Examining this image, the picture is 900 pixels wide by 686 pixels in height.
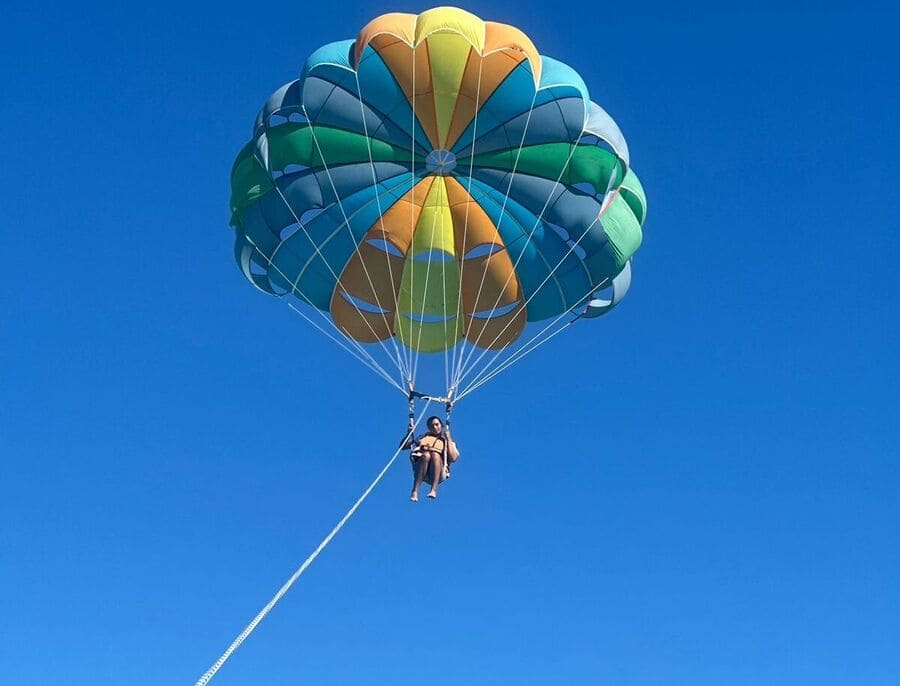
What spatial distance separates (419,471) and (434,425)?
0.64 metres

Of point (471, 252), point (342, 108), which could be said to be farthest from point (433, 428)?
point (342, 108)

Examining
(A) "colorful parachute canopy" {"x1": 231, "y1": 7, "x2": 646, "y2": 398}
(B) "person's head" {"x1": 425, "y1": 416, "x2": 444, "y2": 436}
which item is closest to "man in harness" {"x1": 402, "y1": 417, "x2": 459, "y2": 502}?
(B) "person's head" {"x1": 425, "y1": 416, "x2": 444, "y2": 436}

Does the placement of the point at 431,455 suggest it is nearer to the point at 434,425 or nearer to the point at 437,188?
the point at 434,425

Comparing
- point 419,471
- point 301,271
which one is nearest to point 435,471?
point 419,471

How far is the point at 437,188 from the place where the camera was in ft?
63.9

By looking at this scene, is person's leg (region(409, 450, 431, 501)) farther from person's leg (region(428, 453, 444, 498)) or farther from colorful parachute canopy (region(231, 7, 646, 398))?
colorful parachute canopy (region(231, 7, 646, 398))

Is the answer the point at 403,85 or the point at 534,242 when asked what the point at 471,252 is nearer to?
the point at 534,242

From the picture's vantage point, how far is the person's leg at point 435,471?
17.2 metres

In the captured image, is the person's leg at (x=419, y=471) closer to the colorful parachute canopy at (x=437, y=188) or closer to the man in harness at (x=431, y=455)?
the man in harness at (x=431, y=455)

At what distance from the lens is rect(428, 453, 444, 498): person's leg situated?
1723 cm

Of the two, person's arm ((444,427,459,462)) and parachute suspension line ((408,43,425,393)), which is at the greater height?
parachute suspension line ((408,43,425,393))

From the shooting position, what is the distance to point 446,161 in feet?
62.8

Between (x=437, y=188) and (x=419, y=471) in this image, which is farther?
(x=437, y=188)

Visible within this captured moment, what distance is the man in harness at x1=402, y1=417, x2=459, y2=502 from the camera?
56.6 feet
